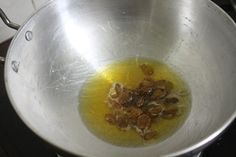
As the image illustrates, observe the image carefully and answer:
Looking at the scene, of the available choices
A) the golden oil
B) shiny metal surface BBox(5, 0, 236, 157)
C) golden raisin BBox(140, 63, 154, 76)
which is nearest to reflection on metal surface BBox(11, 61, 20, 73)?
shiny metal surface BBox(5, 0, 236, 157)

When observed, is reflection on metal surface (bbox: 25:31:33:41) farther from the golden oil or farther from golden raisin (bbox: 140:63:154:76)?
golden raisin (bbox: 140:63:154:76)

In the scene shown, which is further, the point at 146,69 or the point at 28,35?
the point at 146,69

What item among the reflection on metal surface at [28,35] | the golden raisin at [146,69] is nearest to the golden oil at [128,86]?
the golden raisin at [146,69]

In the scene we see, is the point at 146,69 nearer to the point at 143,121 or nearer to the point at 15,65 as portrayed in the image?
the point at 143,121

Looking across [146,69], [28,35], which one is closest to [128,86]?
[146,69]

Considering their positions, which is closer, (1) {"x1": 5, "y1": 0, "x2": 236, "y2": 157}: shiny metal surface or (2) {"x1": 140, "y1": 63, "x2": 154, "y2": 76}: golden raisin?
(1) {"x1": 5, "y1": 0, "x2": 236, "y2": 157}: shiny metal surface

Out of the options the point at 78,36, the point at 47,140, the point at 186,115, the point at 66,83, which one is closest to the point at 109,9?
the point at 78,36

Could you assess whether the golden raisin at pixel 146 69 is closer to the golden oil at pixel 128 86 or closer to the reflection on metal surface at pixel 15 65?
the golden oil at pixel 128 86

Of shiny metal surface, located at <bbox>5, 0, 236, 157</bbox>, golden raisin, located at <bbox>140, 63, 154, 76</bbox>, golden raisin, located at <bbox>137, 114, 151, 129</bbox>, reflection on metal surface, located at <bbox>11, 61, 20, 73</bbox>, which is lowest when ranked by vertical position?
golden raisin, located at <bbox>137, 114, 151, 129</bbox>

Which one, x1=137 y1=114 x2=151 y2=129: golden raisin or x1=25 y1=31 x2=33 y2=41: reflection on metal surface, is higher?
x1=25 y1=31 x2=33 y2=41: reflection on metal surface
